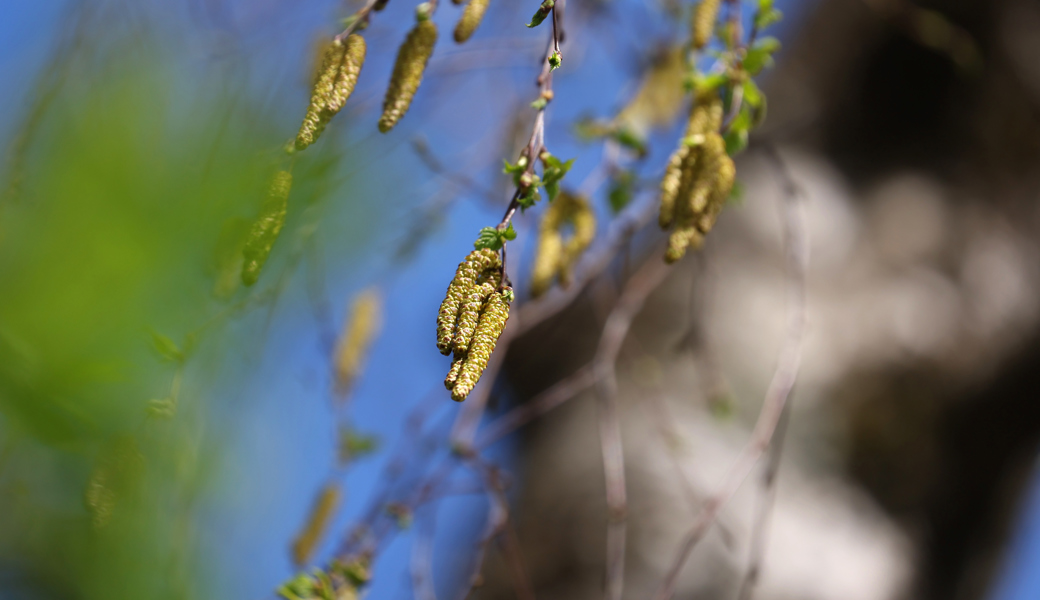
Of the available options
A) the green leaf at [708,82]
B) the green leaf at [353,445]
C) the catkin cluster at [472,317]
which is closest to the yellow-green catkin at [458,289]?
the catkin cluster at [472,317]

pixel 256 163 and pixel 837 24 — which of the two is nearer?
pixel 256 163

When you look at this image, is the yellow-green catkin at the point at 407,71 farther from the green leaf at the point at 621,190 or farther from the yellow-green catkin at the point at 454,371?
the green leaf at the point at 621,190

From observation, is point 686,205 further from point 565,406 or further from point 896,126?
point 896,126

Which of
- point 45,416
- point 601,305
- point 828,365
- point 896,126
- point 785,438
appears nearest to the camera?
point 45,416

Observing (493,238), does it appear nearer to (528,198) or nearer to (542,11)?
(528,198)

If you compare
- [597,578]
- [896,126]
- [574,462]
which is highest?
[896,126]

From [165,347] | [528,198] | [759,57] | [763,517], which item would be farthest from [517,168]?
[763,517]

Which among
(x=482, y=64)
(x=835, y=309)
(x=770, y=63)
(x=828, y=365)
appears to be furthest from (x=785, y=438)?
(x=482, y=64)

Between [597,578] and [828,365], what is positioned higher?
[828,365]
